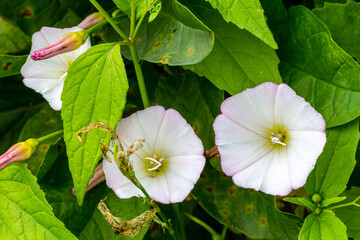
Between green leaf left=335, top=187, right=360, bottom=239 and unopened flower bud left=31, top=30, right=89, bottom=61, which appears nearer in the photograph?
unopened flower bud left=31, top=30, right=89, bottom=61

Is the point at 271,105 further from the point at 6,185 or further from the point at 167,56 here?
the point at 6,185

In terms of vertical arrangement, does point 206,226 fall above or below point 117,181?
below

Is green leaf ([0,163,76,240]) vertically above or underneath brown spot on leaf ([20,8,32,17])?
underneath

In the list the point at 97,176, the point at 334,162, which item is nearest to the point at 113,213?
the point at 97,176

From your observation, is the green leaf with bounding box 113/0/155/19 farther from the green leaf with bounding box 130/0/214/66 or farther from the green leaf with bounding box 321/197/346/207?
the green leaf with bounding box 321/197/346/207

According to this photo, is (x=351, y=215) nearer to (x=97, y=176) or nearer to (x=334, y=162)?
(x=334, y=162)

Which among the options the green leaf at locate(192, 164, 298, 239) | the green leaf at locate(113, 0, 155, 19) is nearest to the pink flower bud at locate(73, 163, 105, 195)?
the green leaf at locate(192, 164, 298, 239)

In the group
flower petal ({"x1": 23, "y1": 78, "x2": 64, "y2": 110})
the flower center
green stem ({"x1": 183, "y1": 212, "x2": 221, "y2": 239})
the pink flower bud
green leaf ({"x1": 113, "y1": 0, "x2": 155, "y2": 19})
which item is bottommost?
green stem ({"x1": 183, "y1": 212, "x2": 221, "y2": 239})
